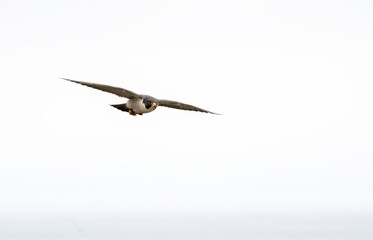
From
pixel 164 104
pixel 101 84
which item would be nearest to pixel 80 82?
pixel 101 84

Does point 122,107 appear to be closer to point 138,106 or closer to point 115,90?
point 138,106

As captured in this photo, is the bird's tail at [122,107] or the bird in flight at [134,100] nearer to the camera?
the bird in flight at [134,100]

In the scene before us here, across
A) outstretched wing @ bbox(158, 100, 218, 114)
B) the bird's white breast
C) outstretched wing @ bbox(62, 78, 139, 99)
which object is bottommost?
the bird's white breast

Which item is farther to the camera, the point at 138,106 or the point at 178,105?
the point at 178,105

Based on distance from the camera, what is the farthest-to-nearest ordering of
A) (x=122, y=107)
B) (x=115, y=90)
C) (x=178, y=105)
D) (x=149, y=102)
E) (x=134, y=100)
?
A: (x=178, y=105)
(x=122, y=107)
(x=134, y=100)
(x=149, y=102)
(x=115, y=90)

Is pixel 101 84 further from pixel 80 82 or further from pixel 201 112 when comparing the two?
pixel 201 112

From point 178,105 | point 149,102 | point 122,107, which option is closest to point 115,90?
point 149,102

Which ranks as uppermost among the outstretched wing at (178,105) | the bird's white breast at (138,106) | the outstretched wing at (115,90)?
the outstretched wing at (178,105)

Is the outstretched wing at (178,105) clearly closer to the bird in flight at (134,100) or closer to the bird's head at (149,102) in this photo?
the bird in flight at (134,100)

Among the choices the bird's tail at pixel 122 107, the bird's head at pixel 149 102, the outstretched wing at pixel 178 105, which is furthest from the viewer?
the outstretched wing at pixel 178 105

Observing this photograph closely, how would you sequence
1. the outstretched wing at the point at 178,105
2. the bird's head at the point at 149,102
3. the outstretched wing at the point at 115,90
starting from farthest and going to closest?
the outstretched wing at the point at 178,105, the bird's head at the point at 149,102, the outstretched wing at the point at 115,90

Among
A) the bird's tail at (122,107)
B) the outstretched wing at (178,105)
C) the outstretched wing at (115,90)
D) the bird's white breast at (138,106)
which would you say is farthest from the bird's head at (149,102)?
the outstretched wing at (178,105)

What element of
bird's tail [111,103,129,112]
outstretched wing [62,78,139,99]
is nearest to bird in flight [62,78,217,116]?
outstretched wing [62,78,139,99]

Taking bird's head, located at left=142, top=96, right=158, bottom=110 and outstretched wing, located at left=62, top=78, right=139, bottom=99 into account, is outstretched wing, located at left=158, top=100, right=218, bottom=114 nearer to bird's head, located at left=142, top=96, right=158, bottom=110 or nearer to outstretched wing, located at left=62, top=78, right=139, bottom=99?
bird's head, located at left=142, top=96, right=158, bottom=110
